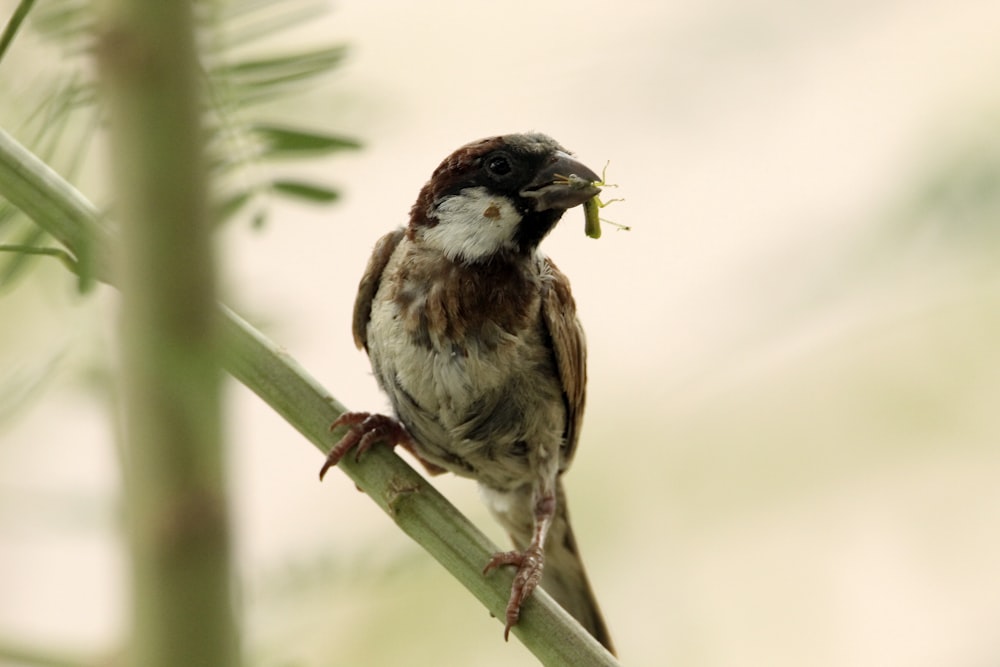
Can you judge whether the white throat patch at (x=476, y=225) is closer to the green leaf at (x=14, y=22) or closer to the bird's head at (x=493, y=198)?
the bird's head at (x=493, y=198)

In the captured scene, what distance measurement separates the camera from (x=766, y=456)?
3.80 meters

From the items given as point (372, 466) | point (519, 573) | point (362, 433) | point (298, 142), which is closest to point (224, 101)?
point (298, 142)

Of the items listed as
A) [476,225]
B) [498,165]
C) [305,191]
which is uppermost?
[305,191]

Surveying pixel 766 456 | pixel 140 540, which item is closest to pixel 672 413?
pixel 766 456

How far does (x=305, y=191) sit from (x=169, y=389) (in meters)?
1.00

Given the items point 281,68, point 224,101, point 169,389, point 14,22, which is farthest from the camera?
point 281,68

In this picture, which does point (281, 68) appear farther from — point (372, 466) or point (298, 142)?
point (372, 466)

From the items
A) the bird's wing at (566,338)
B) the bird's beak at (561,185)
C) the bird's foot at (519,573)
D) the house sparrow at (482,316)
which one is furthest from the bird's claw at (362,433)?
the bird's beak at (561,185)

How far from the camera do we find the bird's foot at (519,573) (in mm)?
1403

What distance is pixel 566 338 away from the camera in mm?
2750

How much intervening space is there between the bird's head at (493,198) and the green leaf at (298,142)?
1.00 m

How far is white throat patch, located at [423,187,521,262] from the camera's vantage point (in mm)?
2578

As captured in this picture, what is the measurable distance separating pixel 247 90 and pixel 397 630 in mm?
1634

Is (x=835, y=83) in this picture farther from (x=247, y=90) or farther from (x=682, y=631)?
(x=247, y=90)
